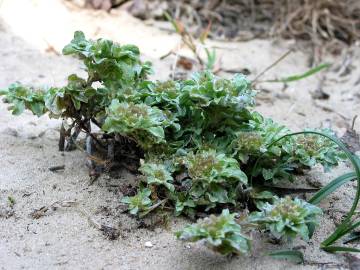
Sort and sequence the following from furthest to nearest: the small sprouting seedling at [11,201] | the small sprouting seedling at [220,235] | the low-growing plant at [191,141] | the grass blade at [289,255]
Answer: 1. the small sprouting seedling at [11,201]
2. the low-growing plant at [191,141]
3. the grass blade at [289,255]
4. the small sprouting seedling at [220,235]

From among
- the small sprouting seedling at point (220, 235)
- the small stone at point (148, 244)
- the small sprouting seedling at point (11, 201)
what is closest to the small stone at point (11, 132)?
the small sprouting seedling at point (11, 201)

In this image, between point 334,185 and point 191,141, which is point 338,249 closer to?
point 334,185

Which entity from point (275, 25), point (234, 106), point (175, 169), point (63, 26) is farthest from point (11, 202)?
point (275, 25)

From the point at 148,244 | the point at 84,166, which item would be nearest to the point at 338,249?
the point at 148,244

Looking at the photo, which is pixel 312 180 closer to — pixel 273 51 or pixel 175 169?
pixel 175 169

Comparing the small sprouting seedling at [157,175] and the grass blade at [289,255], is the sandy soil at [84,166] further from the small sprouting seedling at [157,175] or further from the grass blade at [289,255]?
the small sprouting seedling at [157,175]

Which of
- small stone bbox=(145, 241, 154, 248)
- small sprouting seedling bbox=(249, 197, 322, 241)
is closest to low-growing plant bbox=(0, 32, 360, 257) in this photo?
small sprouting seedling bbox=(249, 197, 322, 241)
